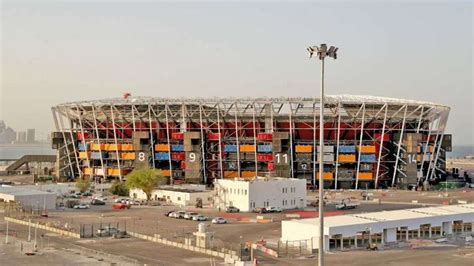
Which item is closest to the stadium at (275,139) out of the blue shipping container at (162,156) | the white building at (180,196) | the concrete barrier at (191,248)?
the blue shipping container at (162,156)

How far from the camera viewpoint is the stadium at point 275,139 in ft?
430

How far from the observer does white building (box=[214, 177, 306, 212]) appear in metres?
92.1

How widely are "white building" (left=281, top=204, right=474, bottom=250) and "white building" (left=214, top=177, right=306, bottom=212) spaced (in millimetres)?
28042

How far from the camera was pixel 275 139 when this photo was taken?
131 meters

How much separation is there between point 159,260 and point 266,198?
42.8 meters

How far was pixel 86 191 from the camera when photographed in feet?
394

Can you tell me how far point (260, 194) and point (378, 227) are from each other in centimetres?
3478

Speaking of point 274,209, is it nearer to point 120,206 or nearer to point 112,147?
point 120,206

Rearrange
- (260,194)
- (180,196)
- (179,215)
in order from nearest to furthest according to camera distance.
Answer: (179,215) < (260,194) < (180,196)

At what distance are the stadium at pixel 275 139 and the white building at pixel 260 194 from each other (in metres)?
31.8

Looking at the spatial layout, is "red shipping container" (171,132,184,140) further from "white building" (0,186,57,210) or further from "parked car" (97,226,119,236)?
"parked car" (97,226,119,236)

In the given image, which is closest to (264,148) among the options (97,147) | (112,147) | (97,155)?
(112,147)

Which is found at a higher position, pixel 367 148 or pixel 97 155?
pixel 367 148

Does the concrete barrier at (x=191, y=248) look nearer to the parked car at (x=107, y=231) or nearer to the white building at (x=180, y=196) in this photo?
the parked car at (x=107, y=231)
